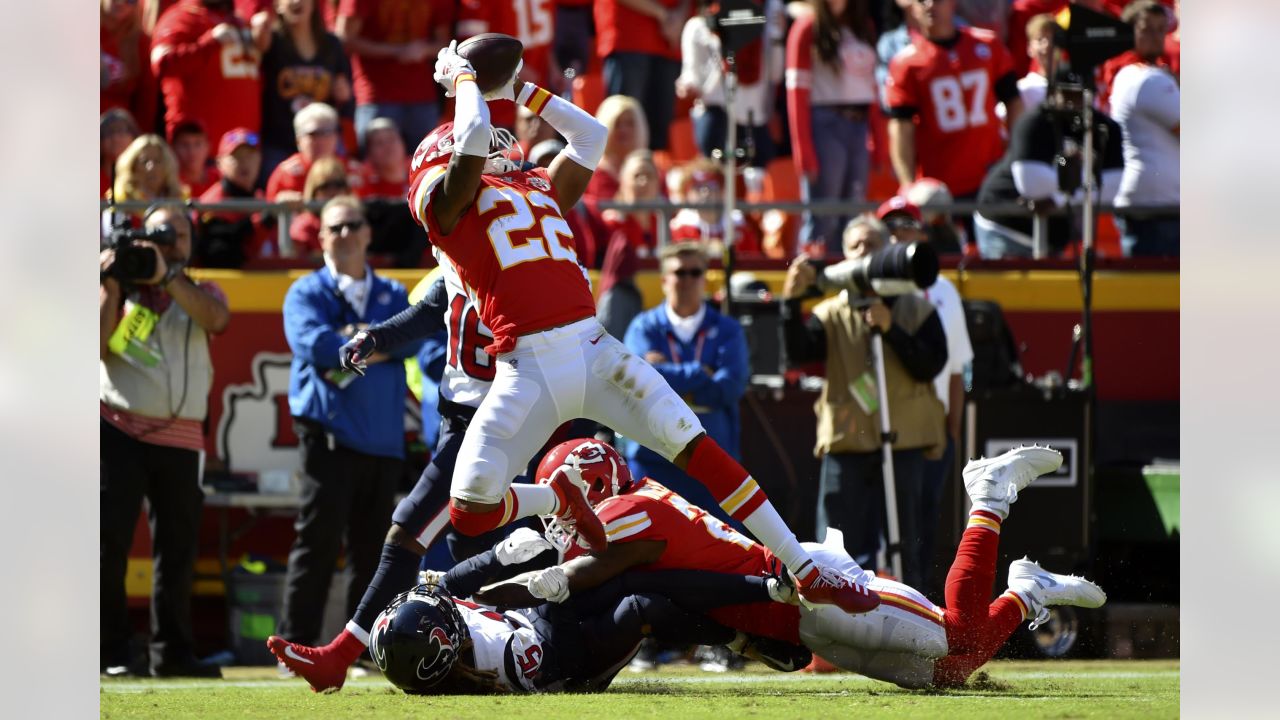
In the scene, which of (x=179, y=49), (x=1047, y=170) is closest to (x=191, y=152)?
(x=179, y=49)

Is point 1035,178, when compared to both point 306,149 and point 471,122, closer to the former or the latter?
point 306,149

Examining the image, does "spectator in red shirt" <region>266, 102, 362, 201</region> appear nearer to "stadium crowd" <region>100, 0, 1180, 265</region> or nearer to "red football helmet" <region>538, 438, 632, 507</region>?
"stadium crowd" <region>100, 0, 1180, 265</region>

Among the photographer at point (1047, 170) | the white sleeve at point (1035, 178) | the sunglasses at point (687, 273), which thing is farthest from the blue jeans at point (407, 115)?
the white sleeve at point (1035, 178)

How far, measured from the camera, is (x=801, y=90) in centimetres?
951

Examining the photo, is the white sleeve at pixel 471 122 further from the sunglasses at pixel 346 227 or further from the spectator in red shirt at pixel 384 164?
the spectator in red shirt at pixel 384 164

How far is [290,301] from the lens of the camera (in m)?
7.64

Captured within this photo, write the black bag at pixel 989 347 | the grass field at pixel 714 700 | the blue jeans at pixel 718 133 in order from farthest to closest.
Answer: the blue jeans at pixel 718 133 → the black bag at pixel 989 347 → the grass field at pixel 714 700

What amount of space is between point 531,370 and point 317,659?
48.0 inches

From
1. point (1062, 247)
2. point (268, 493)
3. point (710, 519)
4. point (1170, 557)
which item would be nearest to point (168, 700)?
point (710, 519)

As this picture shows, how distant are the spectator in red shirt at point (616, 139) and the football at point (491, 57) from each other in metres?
3.77

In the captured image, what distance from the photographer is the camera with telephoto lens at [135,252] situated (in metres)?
7.50

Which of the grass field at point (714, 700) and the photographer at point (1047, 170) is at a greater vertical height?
the photographer at point (1047, 170)
